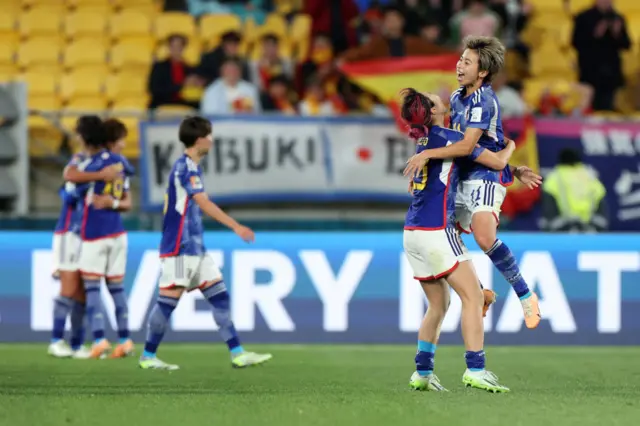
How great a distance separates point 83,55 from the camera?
1617 cm

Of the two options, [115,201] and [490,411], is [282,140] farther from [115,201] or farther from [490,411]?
[490,411]

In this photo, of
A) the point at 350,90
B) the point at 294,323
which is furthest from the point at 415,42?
the point at 294,323

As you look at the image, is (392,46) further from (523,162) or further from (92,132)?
(92,132)

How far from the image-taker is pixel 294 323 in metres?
11.6

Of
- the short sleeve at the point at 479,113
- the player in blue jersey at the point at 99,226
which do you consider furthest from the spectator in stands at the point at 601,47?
the short sleeve at the point at 479,113

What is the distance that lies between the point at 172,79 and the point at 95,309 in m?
5.06

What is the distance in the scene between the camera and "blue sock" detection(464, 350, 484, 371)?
Result: 7566mm

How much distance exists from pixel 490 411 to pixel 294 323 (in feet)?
16.1

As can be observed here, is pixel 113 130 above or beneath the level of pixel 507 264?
above

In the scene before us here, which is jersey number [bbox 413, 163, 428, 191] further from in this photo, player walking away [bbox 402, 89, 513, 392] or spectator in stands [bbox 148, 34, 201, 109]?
spectator in stands [bbox 148, 34, 201, 109]

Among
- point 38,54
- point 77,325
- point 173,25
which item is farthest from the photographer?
point 173,25

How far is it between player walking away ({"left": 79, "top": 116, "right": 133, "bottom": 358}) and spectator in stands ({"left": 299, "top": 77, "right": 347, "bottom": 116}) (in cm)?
453

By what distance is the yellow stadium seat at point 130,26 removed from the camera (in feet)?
54.3

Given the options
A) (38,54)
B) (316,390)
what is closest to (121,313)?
(316,390)
